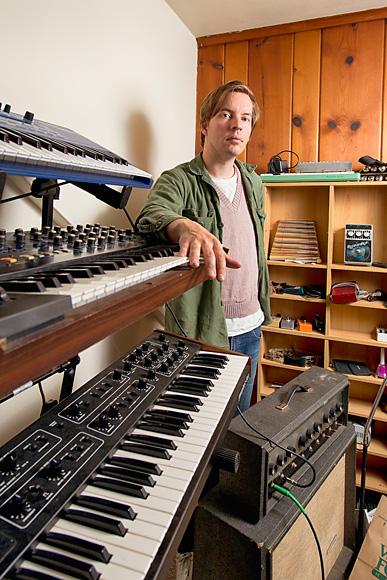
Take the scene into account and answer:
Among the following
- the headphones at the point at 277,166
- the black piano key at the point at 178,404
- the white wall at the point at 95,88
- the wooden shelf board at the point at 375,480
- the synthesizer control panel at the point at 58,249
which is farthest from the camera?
the headphones at the point at 277,166

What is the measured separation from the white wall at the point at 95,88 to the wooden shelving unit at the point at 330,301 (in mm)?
793

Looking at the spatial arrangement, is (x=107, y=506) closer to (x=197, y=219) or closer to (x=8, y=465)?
(x=8, y=465)

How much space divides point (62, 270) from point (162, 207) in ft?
2.28

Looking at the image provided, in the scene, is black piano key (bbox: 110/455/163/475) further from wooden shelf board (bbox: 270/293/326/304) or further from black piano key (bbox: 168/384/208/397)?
wooden shelf board (bbox: 270/293/326/304)

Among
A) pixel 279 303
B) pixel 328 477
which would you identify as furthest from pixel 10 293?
pixel 279 303

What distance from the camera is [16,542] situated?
1.46 ft

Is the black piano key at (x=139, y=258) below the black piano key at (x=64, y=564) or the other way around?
the other way around

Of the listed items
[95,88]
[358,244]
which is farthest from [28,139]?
[358,244]

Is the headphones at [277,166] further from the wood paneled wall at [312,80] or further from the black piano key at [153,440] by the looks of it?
the black piano key at [153,440]

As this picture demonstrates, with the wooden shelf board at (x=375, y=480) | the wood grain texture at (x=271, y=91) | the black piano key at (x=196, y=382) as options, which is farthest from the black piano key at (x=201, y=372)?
the wood grain texture at (x=271, y=91)

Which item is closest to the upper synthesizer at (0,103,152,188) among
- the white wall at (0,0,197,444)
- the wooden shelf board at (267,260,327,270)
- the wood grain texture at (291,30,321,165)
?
the white wall at (0,0,197,444)

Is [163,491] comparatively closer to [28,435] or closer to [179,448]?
[179,448]

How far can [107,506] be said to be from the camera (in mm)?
518

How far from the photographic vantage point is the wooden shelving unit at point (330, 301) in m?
2.26
